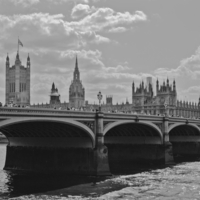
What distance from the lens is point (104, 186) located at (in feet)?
129

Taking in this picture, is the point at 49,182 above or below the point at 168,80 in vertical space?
below

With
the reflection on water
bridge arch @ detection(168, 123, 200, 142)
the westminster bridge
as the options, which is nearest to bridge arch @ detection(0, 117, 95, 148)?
the westminster bridge

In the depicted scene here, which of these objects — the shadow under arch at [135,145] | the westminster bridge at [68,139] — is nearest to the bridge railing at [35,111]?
the westminster bridge at [68,139]

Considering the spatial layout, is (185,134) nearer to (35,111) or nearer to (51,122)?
(51,122)

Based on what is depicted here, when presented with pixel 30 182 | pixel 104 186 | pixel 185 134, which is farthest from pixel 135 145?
pixel 104 186

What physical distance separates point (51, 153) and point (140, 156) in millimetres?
19602

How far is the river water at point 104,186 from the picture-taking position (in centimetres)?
3538

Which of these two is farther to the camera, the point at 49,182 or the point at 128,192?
the point at 49,182

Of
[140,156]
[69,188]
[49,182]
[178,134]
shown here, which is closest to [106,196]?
[69,188]

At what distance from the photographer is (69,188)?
39094 millimetres

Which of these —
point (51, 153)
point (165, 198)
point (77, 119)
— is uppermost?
point (77, 119)

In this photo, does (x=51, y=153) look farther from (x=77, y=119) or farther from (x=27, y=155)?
(x=77, y=119)

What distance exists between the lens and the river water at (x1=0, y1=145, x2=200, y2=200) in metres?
35.4

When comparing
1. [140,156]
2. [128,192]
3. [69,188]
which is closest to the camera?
[128,192]
